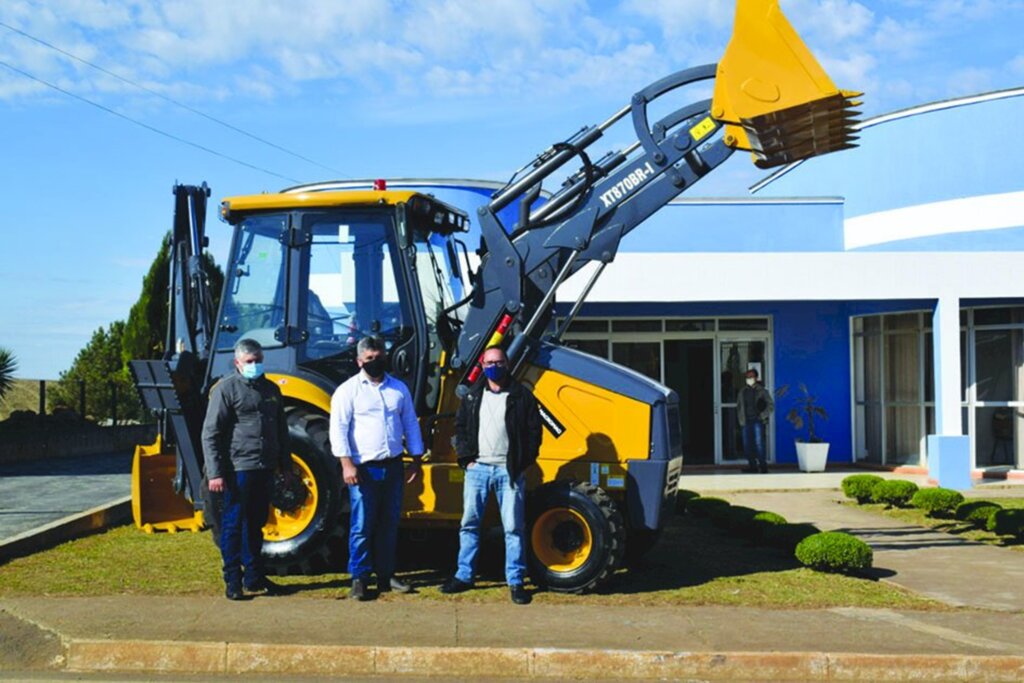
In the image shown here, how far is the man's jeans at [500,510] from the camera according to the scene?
341 inches

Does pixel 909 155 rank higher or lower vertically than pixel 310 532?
higher

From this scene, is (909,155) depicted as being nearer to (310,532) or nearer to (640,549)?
(640,549)

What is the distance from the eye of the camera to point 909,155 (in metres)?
24.0

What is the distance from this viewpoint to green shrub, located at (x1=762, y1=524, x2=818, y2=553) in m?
10.9

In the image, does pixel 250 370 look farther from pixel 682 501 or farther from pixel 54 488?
pixel 54 488

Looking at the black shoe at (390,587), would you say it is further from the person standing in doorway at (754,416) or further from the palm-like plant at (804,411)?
the palm-like plant at (804,411)

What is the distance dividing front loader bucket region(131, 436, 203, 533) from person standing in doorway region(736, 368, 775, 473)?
36.5 feet

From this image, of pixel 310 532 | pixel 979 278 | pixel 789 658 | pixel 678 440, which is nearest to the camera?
pixel 789 658

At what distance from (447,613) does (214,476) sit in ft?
6.47

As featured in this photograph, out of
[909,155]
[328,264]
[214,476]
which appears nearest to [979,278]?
[909,155]

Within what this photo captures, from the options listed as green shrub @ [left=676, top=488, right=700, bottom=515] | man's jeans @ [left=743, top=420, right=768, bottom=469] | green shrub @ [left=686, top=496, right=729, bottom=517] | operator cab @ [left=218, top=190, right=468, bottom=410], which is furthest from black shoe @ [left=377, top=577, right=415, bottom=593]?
man's jeans @ [left=743, top=420, right=768, bottom=469]

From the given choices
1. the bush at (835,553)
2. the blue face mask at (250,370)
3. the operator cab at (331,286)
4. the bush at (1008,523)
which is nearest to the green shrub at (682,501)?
the bush at (1008,523)

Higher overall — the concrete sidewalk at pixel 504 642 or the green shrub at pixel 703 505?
the green shrub at pixel 703 505

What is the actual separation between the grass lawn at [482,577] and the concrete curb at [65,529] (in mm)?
162
